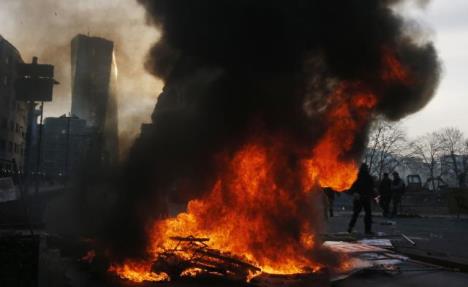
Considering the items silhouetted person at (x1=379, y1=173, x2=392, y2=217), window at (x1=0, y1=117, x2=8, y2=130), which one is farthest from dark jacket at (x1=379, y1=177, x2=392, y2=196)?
window at (x1=0, y1=117, x2=8, y2=130)

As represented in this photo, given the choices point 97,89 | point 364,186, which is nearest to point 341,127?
point 364,186

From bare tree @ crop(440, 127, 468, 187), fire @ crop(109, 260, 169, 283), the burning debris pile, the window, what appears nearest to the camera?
fire @ crop(109, 260, 169, 283)

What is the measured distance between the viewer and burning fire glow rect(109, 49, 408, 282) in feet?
25.9

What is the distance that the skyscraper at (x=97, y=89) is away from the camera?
13.4m

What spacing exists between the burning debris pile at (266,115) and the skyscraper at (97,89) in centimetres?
283

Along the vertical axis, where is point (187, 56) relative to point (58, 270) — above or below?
above

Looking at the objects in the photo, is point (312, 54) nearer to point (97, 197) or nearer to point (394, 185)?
point (97, 197)

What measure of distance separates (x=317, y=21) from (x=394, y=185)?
12964mm

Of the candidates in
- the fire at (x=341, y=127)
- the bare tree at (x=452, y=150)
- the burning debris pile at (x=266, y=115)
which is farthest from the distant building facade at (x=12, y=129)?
the bare tree at (x=452, y=150)

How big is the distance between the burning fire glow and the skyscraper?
3.77 metres

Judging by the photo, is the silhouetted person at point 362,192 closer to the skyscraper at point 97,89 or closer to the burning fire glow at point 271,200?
the burning fire glow at point 271,200

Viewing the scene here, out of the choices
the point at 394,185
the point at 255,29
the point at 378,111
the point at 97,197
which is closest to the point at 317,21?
the point at 255,29

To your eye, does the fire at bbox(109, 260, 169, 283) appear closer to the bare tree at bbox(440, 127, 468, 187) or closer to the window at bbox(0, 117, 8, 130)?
the window at bbox(0, 117, 8, 130)

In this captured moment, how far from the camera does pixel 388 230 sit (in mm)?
13812
